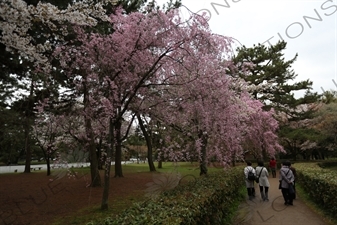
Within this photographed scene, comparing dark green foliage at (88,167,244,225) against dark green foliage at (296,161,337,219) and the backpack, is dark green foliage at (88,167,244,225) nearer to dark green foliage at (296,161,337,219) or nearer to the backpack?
dark green foliage at (296,161,337,219)

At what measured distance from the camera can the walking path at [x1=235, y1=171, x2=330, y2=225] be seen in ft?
22.1

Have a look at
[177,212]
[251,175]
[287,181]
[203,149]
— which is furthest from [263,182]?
[177,212]

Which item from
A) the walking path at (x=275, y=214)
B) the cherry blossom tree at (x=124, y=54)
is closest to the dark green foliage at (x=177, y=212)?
the walking path at (x=275, y=214)

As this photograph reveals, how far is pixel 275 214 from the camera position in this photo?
7.49 metres

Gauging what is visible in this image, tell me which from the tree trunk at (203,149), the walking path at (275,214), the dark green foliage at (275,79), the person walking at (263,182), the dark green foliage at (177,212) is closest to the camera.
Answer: the dark green foliage at (177,212)

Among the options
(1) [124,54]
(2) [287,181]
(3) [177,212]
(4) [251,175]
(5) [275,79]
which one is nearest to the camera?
(3) [177,212]

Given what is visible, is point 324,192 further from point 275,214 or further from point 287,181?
point 275,214

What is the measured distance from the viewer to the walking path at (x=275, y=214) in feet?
22.1

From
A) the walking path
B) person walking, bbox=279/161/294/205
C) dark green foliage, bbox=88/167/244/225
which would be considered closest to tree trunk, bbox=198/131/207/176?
the walking path

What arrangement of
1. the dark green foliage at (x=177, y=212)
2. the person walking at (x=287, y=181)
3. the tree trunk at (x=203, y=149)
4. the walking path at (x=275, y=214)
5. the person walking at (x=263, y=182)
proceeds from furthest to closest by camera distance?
the tree trunk at (x=203, y=149), the person walking at (x=263, y=182), the person walking at (x=287, y=181), the walking path at (x=275, y=214), the dark green foliage at (x=177, y=212)

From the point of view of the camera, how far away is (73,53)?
7.73m

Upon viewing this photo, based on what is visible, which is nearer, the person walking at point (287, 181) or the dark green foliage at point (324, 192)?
the dark green foliage at point (324, 192)

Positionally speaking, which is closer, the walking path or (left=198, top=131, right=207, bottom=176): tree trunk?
the walking path

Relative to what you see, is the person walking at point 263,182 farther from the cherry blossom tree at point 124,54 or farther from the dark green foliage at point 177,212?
the cherry blossom tree at point 124,54
